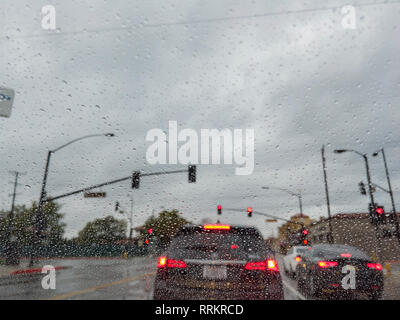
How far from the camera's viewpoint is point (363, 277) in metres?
7.34

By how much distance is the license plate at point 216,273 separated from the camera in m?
4.06

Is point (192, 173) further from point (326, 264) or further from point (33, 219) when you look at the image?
point (33, 219)

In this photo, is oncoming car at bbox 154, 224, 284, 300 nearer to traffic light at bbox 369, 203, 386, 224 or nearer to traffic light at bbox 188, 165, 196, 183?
traffic light at bbox 188, 165, 196, 183

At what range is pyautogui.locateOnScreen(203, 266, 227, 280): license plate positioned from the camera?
406 centimetres

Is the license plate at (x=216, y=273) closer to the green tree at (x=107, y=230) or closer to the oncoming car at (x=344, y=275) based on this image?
the oncoming car at (x=344, y=275)

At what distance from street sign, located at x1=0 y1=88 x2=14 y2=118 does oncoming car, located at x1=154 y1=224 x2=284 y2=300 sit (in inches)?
410

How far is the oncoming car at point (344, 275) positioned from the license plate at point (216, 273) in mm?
4460

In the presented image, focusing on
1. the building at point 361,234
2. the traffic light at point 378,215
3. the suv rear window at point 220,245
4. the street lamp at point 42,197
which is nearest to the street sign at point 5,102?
the street lamp at point 42,197

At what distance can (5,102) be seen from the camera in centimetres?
1211

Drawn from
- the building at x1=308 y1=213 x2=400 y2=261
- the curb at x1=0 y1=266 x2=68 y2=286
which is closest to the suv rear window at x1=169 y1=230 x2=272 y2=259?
the curb at x1=0 y1=266 x2=68 y2=286
